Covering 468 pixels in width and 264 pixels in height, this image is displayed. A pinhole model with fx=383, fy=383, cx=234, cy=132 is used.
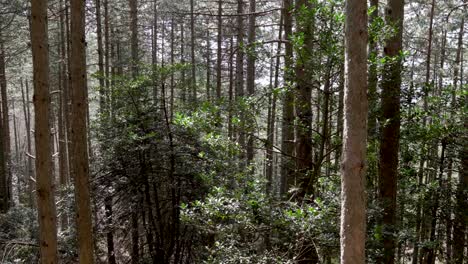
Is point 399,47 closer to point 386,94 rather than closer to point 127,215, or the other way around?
point 386,94

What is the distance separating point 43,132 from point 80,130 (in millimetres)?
484

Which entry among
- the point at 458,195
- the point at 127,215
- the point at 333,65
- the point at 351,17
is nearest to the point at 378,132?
the point at 333,65

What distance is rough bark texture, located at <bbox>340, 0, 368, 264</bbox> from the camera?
3098 mm

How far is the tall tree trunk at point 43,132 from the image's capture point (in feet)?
16.5

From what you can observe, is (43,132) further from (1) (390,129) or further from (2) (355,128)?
(1) (390,129)

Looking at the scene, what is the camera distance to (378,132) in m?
6.38

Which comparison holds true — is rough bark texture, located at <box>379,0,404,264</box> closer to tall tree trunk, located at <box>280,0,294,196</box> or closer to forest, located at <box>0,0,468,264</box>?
forest, located at <box>0,0,468,264</box>

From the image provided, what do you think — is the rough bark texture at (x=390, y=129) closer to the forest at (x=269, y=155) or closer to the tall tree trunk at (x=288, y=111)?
the forest at (x=269, y=155)

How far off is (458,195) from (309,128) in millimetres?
4739

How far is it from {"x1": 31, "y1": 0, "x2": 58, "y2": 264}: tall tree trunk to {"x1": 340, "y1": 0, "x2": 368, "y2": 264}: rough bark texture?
3.96 m

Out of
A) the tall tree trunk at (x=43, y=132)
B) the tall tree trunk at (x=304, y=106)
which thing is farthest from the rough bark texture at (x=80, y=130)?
the tall tree trunk at (x=304, y=106)

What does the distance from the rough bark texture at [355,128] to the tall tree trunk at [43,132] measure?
13.0 ft

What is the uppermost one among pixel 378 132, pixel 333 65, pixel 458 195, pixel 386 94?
pixel 333 65

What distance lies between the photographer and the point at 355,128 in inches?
123
